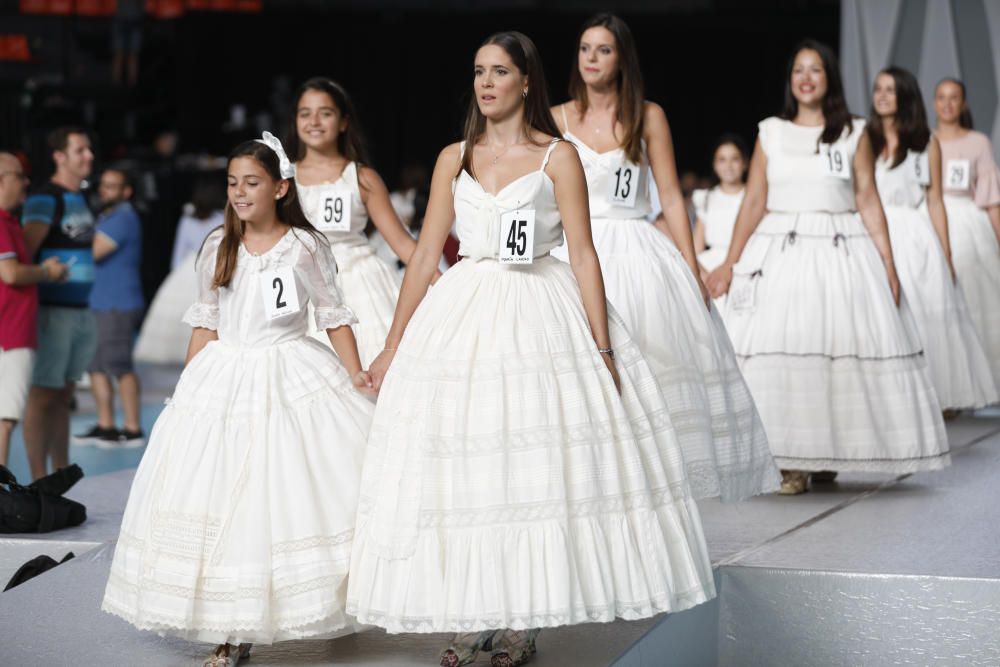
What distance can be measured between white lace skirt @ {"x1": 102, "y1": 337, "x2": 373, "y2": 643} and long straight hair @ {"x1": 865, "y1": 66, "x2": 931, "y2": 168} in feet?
12.5

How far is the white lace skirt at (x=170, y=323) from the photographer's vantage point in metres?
11.9

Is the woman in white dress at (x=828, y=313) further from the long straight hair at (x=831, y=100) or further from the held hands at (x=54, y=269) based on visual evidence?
the held hands at (x=54, y=269)

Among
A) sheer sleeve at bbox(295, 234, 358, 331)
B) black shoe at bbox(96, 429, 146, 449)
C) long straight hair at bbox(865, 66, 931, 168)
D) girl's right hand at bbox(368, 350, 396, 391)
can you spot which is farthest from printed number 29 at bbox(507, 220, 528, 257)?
black shoe at bbox(96, 429, 146, 449)

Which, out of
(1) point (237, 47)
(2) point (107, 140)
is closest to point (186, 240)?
(2) point (107, 140)

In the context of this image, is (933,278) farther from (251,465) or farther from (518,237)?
(251,465)

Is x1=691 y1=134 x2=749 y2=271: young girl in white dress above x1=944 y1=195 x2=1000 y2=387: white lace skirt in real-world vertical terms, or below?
above

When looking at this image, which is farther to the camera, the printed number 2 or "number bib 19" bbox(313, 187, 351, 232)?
"number bib 19" bbox(313, 187, 351, 232)

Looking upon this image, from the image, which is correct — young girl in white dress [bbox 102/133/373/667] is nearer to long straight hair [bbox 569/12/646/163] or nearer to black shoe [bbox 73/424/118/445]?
long straight hair [bbox 569/12/646/163]

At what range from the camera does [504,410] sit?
10.9 feet

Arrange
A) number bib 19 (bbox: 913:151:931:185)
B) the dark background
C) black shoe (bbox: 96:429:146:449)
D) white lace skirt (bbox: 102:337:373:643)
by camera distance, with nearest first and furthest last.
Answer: white lace skirt (bbox: 102:337:373:643) → number bib 19 (bbox: 913:151:931:185) → black shoe (bbox: 96:429:146:449) → the dark background

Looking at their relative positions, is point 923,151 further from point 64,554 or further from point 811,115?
point 64,554

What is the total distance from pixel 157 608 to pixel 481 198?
3.80 ft

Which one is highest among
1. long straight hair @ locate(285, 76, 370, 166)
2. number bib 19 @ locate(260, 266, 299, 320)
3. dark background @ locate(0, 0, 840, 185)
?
dark background @ locate(0, 0, 840, 185)

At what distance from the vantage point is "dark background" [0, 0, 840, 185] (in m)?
16.1
